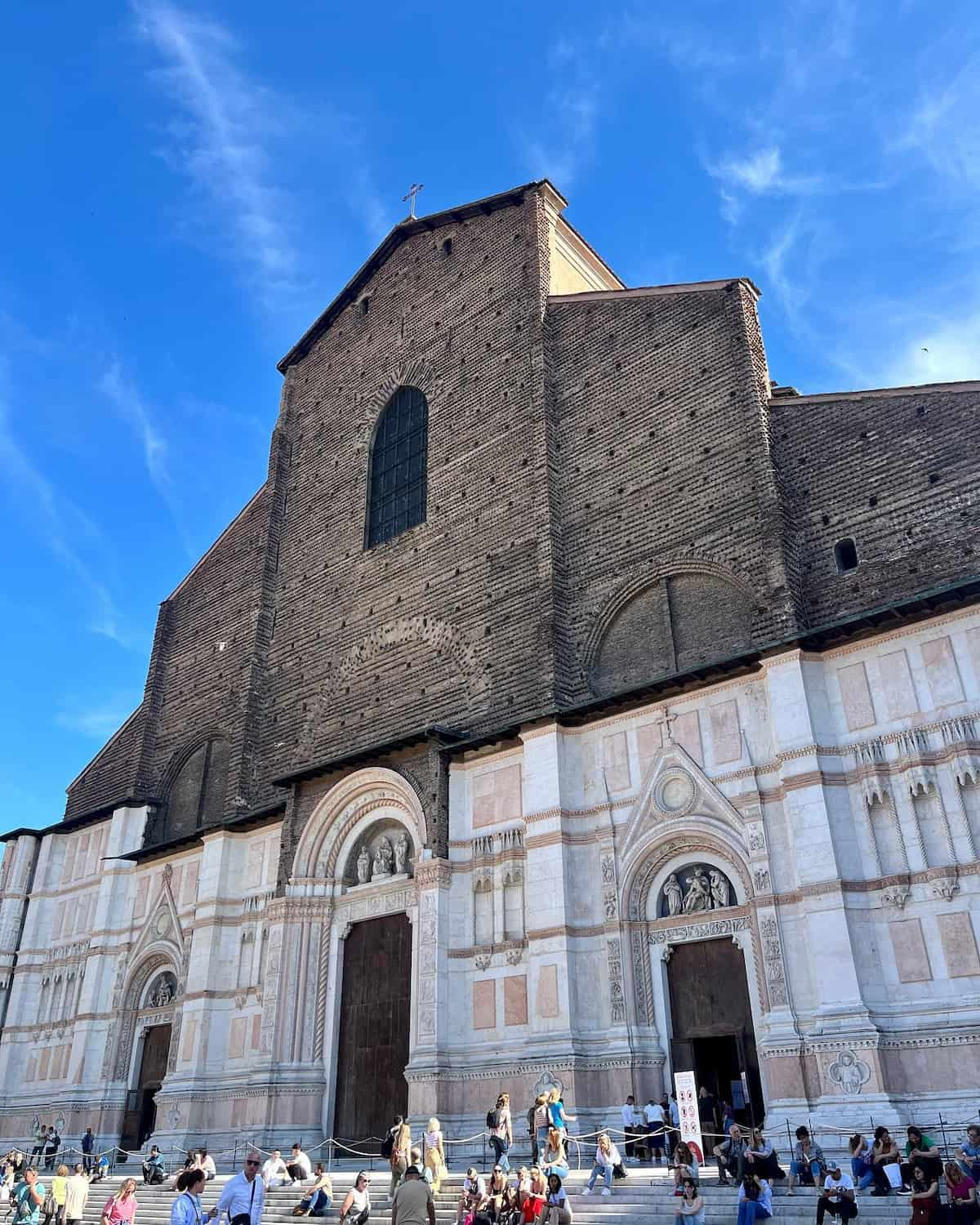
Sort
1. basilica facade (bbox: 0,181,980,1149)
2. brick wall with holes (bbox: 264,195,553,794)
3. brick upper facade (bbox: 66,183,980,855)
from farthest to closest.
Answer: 1. brick wall with holes (bbox: 264,195,553,794)
2. brick upper facade (bbox: 66,183,980,855)
3. basilica facade (bbox: 0,181,980,1149)

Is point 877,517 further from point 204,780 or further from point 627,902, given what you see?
point 204,780

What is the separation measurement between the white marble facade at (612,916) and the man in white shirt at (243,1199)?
729cm

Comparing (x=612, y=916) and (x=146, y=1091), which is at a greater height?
(x=612, y=916)

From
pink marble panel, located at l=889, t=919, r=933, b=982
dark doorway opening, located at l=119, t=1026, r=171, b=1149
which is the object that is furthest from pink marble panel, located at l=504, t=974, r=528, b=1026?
dark doorway opening, located at l=119, t=1026, r=171, b=1149

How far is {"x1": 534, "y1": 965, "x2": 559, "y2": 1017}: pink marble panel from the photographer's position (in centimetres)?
1571

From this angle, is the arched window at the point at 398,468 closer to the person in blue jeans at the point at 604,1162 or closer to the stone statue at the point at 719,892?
the stone statue at the point at 719,892

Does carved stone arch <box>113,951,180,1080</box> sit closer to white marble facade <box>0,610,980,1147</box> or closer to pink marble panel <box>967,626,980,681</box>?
white marble facade <box>0,610,980,1147</box>

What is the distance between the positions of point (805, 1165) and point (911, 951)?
3154 millimetres

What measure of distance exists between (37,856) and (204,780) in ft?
20.2

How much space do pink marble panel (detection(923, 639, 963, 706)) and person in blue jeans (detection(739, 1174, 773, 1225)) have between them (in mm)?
6614

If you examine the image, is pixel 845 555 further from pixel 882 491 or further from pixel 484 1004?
pixel 484 1004

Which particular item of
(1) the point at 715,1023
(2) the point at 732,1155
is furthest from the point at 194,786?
(2) the point at 732,1155

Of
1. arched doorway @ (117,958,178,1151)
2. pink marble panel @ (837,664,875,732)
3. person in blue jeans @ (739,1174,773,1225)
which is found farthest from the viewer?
arched doorway @ (117,958,178,1151)

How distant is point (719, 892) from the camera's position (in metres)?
15.4
